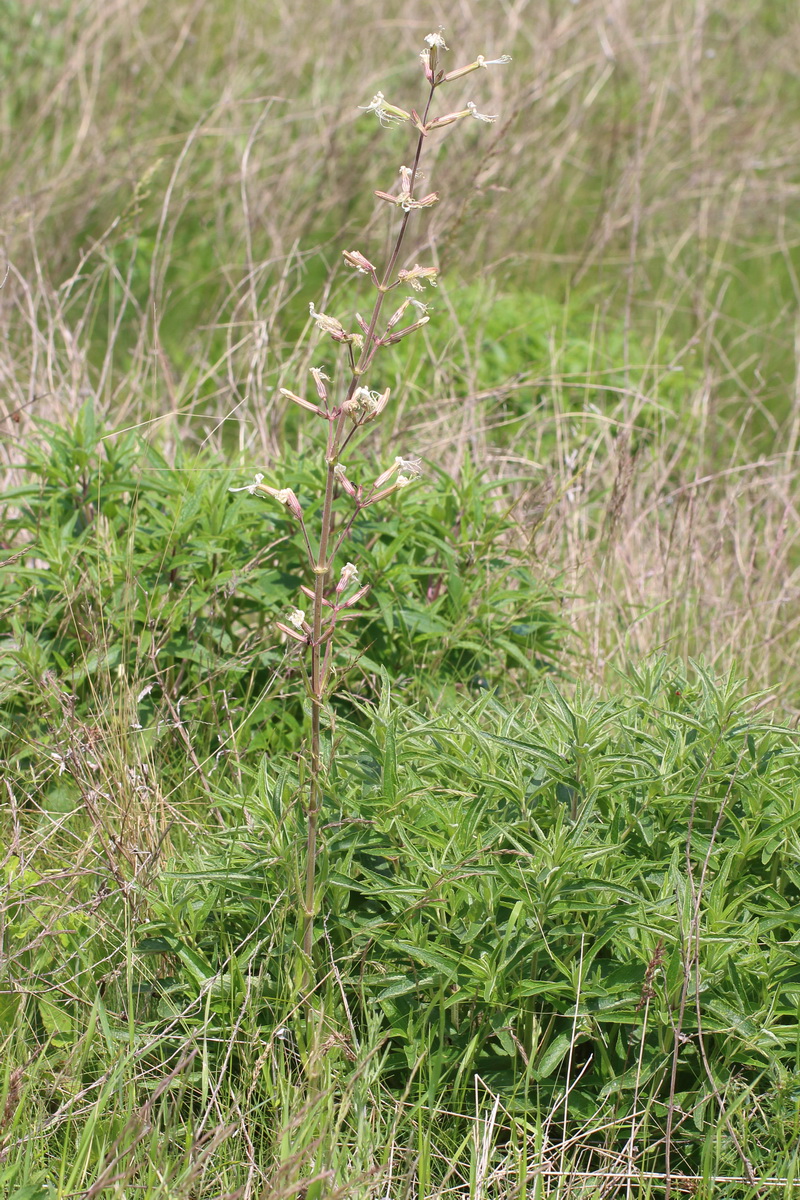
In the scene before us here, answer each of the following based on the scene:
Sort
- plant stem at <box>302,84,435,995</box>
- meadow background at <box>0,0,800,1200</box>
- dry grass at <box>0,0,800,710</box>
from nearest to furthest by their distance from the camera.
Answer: plant stem at <box>302,84,435,995</box>, meadow background at <box>0,0,800,1200</box>, dry grass at <box>0,0,800,710</box>

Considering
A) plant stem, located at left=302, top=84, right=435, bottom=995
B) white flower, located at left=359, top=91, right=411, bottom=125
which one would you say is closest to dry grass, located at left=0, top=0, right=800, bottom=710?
plant stem, located at left=302, top=84, right=435, bottom=995

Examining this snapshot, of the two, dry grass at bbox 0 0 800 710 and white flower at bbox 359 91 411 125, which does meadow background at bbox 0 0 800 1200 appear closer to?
dry grass at bbox 0 0 800 710

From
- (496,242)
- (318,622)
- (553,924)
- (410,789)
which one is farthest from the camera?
(496,242)

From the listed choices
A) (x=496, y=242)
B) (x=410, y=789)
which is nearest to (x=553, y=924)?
(x=410, y=789)

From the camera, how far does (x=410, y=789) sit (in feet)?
6.70

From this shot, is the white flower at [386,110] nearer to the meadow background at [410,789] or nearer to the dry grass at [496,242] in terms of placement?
the meadow background at [410,789]

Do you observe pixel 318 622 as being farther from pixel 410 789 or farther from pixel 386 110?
pixel 386 110

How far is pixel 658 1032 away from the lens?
6.16ft

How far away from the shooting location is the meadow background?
1.84 meters

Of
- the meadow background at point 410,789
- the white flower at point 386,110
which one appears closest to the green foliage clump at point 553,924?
the meadow background at point 410,789

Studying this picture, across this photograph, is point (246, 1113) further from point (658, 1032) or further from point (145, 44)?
point (145, 44)

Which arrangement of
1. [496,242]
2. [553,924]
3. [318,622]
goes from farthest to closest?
[496,242], [553,924], [318,622]

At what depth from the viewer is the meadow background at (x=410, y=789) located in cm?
184

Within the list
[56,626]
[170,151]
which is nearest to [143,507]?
[56,626]
